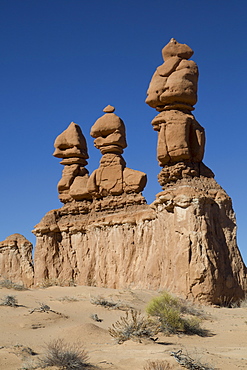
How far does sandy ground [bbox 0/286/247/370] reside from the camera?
8.37m

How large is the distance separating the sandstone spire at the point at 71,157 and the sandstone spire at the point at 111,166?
2776mm

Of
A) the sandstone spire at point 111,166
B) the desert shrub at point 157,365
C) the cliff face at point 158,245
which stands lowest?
the desert shrub at point 157,365

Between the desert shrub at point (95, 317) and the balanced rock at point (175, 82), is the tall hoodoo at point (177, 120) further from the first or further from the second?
the desert shrub at point (95, 317)

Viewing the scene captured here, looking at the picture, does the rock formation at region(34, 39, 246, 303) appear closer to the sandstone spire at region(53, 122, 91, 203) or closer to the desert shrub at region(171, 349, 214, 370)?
the sandstone spire at region(53, 122, 91, 203)

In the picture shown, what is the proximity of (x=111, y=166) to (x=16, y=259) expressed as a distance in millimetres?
12889

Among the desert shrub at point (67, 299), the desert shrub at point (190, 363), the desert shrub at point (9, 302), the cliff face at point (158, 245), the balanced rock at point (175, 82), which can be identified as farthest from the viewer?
the balanced rock at point (175, 82)

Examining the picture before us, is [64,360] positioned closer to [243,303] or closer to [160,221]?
[243,303]

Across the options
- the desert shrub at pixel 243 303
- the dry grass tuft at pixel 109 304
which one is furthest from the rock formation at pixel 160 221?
the dry grass tuft at pixel 109 304

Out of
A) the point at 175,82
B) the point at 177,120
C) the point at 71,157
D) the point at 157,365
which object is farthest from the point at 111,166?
the point at 157,365

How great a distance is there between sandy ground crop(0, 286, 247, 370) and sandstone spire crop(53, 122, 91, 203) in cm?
1608

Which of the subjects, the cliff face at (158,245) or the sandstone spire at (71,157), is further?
the sandstone spire at (71,157)

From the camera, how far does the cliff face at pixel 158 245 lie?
20328 millimetres

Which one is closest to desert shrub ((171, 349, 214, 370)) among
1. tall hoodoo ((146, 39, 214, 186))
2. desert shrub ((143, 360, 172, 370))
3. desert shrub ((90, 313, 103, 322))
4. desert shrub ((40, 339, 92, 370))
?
desert shrub ((143, 360, 172, 370))

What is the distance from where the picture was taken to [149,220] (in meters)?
26.0
